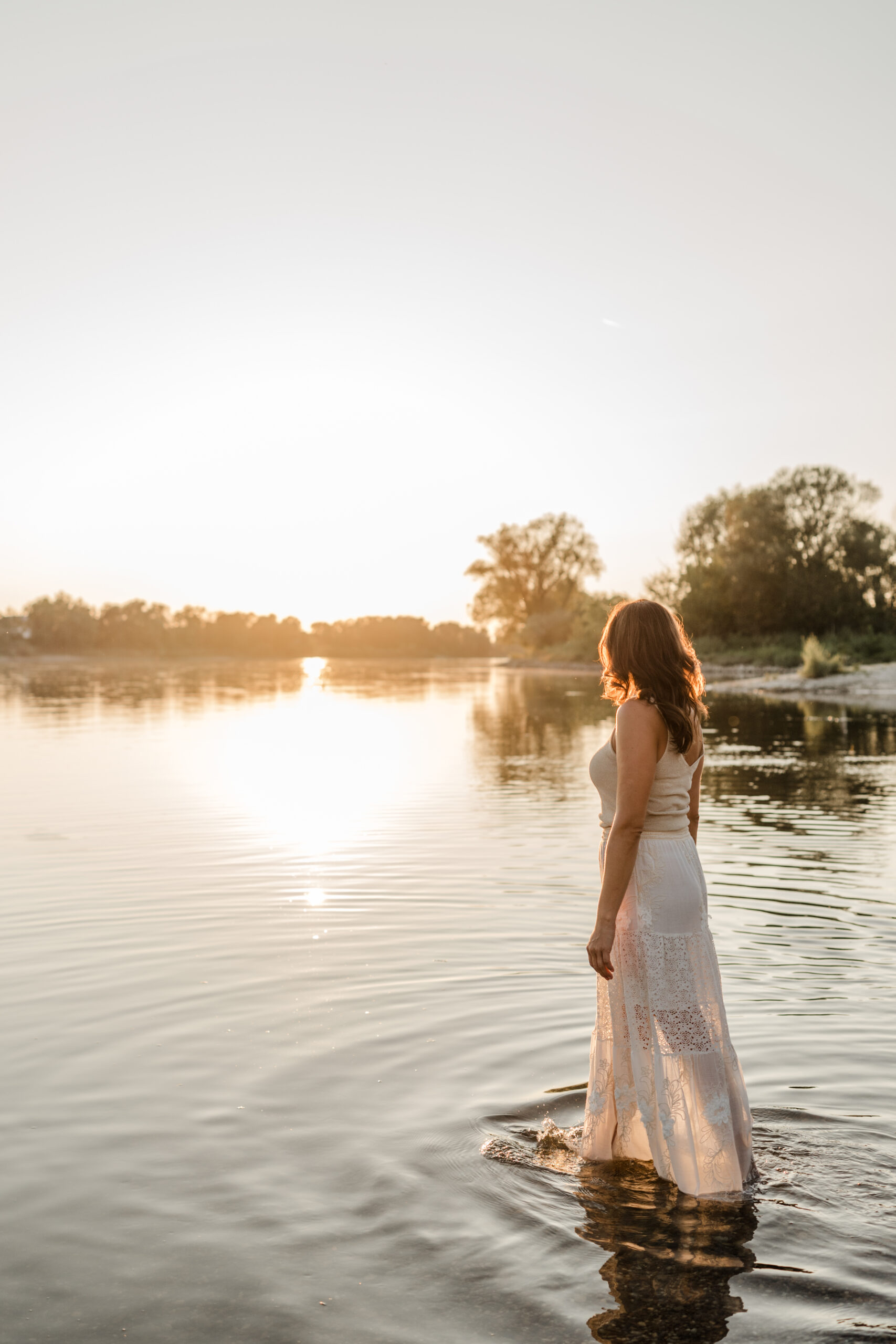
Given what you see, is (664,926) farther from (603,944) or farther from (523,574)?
(523,574)

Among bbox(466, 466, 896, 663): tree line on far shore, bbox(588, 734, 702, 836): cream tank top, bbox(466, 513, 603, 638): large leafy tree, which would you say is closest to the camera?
bbox(588, 734, 702, 836): cream tank top

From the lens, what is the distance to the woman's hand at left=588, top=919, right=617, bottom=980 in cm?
410

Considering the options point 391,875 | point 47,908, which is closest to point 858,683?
point 391,875

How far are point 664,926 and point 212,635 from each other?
15968cm

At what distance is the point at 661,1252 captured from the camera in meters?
3.85

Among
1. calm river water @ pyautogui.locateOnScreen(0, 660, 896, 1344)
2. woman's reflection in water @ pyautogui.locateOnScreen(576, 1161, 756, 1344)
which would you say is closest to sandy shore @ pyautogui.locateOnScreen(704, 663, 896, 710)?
calm river water @ pyautogui.locateOnScreen(0, 660, 896, 1344)

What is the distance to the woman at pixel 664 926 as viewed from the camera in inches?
159

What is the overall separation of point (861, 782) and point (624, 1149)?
48.7ft

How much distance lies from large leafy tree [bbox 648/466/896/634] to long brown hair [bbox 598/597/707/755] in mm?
66545

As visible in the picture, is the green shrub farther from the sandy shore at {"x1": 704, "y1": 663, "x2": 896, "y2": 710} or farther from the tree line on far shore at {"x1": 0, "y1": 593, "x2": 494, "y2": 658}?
the tree line on far shore at {"x1": 0, "y1": 593, "x2": 494, "y2": 658}

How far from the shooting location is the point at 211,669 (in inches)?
4363

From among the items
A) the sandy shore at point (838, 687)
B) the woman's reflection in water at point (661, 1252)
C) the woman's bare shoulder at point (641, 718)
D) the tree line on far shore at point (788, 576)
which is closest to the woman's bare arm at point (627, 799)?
the woman's bare shoulder at point (641, 718)

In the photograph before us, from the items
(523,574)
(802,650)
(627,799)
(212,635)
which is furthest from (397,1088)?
(212,635)

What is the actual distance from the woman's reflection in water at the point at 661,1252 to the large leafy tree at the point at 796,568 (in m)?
66.6
